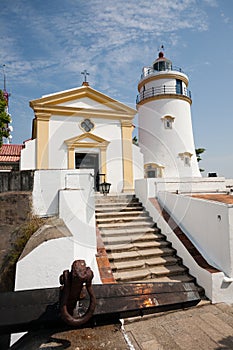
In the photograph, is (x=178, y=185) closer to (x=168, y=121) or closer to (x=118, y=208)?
(x=118, y=208)

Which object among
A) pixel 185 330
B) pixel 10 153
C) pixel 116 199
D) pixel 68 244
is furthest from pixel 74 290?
pixel 10 153

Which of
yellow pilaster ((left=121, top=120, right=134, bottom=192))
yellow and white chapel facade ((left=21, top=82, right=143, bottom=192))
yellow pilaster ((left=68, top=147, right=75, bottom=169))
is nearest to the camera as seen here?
yellow and white chapel facade ((left=21, top=82, right=143, bottom=192))

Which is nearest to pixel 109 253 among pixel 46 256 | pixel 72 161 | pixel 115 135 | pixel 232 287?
pixel 46 256

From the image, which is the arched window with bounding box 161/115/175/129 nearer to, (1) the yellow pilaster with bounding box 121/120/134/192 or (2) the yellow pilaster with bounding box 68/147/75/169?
(1) the yellow pilaster with bounding box 121/120/134/192

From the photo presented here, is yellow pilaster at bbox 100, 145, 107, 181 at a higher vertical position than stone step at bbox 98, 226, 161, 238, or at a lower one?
higher

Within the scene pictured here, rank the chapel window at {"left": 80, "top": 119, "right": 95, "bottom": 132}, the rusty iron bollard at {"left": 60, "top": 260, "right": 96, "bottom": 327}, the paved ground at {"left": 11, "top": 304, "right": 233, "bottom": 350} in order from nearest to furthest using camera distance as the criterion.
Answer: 1. the rusty iron bollard at {"left": 60, "top": 260, "right": 96, "bottom": 327}
2. the paved ground at {"left": 11, "top": 304, "right": 233, "bottom": 350}
3. the chapel window at {"left": 80, "top": 119, "right": 95, "bottom": 132}

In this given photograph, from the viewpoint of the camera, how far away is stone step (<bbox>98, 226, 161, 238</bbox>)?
5641 mm

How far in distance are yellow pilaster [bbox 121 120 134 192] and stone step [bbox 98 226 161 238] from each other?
5.08 m

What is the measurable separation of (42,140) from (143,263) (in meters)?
7.77

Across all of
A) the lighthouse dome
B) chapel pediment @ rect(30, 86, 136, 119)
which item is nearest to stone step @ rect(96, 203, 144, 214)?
chapel pediment @ rect(30, 86, 136, 119)

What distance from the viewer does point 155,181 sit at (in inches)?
291

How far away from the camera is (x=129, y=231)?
5785 millimetres

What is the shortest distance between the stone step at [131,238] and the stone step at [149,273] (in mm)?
→ 884

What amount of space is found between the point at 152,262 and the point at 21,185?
374cm
